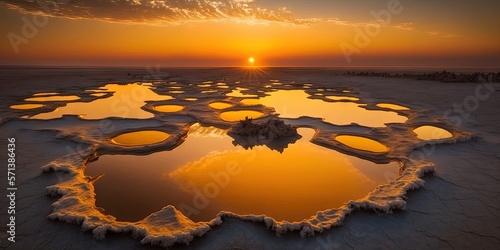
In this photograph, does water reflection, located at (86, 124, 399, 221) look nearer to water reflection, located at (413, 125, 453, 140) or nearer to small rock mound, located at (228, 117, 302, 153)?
small rock mound, located at (228, 117, 302, 153)

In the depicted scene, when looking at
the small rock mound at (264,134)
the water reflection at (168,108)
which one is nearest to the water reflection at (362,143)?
the small rock mound at (264,134)

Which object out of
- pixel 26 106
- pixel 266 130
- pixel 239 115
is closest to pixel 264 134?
pixel 266 130

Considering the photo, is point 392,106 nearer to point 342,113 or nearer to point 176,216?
point 342,113

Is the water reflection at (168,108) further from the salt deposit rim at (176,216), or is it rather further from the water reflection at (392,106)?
the water reflection at (392,106)

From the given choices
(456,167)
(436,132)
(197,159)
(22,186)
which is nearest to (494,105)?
(436,132)

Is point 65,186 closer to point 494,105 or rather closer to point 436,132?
point 436,132

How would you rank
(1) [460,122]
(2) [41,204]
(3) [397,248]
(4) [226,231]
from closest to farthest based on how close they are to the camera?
(3) [397,248], (4) [226,231], (2) [41,204], (1) [460,122]
